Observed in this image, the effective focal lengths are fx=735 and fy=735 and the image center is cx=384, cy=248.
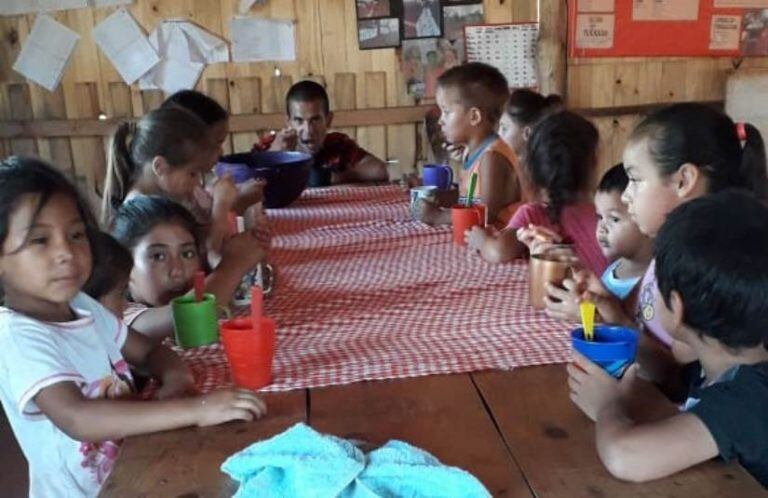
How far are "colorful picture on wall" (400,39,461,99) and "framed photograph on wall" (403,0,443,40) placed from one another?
1.4 inches

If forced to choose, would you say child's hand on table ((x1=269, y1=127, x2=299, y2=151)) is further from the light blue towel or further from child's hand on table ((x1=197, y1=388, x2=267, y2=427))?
the light blue towel

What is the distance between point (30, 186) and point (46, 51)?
116 inches

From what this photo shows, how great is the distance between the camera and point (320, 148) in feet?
10.4

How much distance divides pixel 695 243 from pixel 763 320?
0.13 m

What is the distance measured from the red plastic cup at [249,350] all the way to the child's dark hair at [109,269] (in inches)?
13.3

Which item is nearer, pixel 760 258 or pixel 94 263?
pixel 760 258

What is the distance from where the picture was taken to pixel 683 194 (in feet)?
4.47

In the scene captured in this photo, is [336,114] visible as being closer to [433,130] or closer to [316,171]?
[433,130]

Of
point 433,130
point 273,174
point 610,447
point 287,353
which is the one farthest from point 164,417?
point 433,130

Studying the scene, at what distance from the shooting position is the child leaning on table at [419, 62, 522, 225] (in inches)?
85.3

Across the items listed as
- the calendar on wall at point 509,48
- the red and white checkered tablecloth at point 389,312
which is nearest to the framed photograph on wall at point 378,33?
the calendar on wall at point 509,48

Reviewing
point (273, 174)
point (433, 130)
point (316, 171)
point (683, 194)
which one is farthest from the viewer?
point (433, 130)

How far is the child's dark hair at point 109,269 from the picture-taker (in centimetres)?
127

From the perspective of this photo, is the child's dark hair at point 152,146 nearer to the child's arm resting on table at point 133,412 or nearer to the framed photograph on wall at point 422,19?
the child's arm resting on table at point 133,412
